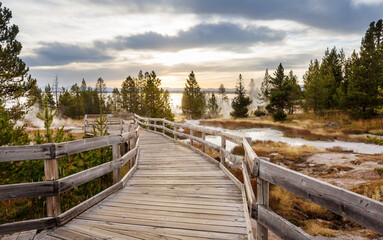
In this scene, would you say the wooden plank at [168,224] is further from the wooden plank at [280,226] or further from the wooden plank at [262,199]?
the wooden plank at [280,226]

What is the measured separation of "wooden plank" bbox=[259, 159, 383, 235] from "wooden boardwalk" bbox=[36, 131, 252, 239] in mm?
1378

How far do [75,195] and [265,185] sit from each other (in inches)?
205

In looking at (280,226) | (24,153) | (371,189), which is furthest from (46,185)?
(371,189)

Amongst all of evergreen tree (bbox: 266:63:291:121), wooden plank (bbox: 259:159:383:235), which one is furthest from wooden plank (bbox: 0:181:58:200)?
evergreen tree (bbox: 266:63:291:121)

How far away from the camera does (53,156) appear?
3457 mm

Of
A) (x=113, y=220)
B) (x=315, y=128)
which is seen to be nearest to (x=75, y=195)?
(x=113, y=220)

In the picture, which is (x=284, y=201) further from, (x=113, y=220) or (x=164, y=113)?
(x=164, y=113)

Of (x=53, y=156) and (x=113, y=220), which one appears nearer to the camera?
(x=53, y=156)

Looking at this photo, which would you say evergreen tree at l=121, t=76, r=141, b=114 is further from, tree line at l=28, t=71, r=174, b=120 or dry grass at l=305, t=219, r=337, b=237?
dry grass at l=305, t=219, r=337, b=237

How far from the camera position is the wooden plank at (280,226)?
2145 millimetres

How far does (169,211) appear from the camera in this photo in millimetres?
4188

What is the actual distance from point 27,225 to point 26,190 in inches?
20.6

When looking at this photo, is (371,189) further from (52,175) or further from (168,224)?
(52,175)

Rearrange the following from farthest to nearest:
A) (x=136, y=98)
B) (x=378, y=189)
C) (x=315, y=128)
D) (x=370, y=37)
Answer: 1. (x=136, y=98)
2. (x=315, y=128)
3. (x=370, y=37)
4. (x=378, y=189)
